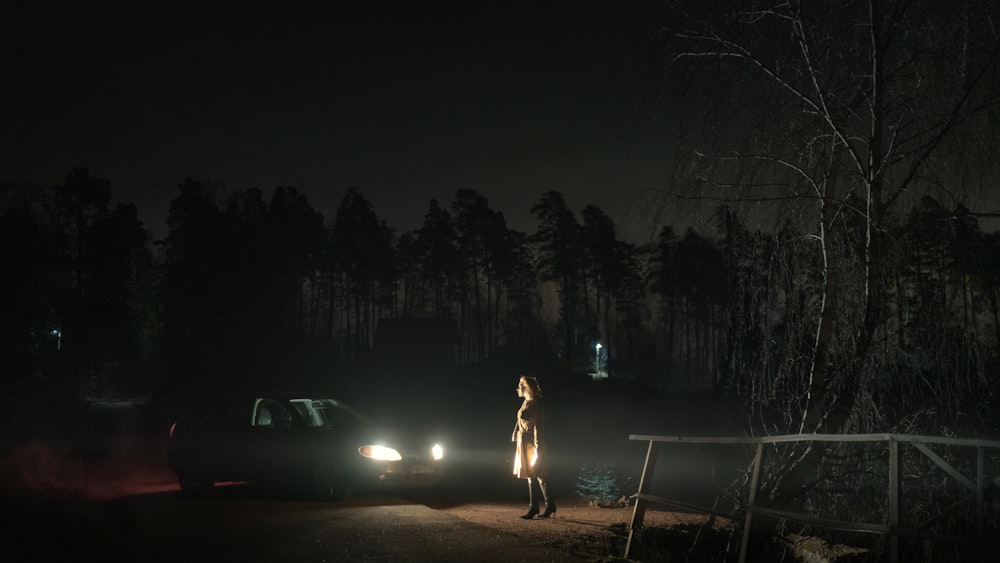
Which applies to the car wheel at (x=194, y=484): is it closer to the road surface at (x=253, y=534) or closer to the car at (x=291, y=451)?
the car at (x=291, y=451)

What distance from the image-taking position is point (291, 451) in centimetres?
1366

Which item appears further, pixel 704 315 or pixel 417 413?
pixel 704 315

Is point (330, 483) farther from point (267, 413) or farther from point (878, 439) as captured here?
point (878, 439)

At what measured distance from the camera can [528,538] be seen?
10.2m

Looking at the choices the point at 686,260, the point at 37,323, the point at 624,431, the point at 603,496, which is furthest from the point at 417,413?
the point at 686,260

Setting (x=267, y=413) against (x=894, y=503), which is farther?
(x=267, y=413)

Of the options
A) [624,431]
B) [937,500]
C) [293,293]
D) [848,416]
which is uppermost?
[293,293]

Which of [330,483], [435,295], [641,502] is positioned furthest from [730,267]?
[435,295]

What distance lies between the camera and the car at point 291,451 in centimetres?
1343

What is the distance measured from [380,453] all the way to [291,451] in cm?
147

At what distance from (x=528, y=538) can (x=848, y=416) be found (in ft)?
13.2

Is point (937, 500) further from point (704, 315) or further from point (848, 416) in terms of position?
point (704, 315)

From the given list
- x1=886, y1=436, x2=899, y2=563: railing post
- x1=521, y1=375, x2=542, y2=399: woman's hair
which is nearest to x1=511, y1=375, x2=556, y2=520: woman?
x1=521, y1=375, x2=542, y2=399: woman's hair

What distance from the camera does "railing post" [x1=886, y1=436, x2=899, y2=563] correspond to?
6.38 meters
